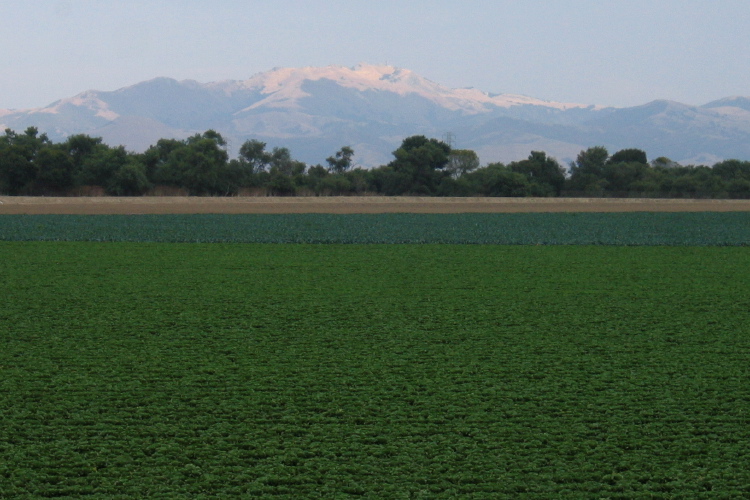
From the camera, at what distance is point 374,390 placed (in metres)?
8.12

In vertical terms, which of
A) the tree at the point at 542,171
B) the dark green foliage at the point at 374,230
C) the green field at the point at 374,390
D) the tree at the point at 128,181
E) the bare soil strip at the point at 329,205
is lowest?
the green field at the point at 374,390

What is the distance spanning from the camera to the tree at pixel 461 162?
317 feet

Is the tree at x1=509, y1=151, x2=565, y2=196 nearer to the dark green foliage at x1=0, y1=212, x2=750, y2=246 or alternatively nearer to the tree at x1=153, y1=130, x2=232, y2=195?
the tree at x1=153, y1=130, x2=232, y2=195

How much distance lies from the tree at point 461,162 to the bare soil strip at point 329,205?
2043 cm

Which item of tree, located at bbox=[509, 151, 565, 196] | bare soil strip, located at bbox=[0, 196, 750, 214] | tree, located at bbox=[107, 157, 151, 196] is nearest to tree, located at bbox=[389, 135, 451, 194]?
tree, located at bbox=[509, 151, 565, 196]

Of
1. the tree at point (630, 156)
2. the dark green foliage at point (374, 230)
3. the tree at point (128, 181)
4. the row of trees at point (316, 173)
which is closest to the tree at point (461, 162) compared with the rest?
the row of trees at point (316, 173)

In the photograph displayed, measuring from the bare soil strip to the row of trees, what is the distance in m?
6.03

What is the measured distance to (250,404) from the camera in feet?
24.9

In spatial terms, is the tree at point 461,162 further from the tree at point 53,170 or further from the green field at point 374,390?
the green field at point 374,390

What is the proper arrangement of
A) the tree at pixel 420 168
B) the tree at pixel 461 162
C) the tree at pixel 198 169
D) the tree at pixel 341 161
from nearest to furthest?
the tree at pixel 198 169
the tree at pixel 420 168
the tree at pixel 461 162
the tree at pixel 341 161

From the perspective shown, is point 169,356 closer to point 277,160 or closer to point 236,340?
point 236,340

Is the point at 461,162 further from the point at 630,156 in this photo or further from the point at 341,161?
the point at 630,156

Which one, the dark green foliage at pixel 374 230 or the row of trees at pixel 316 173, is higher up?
the row of trees at pixel 316 173

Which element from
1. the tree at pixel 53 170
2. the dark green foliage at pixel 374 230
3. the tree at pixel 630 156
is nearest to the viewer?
the dark green foliage at pixel 374 230
